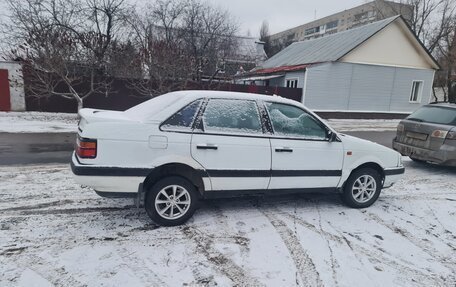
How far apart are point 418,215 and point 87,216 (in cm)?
476

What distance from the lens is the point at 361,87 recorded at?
20.7 meters

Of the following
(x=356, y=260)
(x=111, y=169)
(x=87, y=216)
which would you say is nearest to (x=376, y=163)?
(x=356, y=260)

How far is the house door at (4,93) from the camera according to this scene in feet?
48.0

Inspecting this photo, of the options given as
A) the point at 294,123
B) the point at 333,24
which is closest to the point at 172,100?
the point at 294,123

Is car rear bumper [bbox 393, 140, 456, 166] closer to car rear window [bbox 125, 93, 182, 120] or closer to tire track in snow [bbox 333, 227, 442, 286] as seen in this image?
tire track in snow [bbox 333, 227, 442, 286]

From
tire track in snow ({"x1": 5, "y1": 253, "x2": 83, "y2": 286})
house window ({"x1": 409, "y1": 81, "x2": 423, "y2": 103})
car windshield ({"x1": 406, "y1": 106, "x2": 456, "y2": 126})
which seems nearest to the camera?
tire track in snow ({"x1": 5, "y1": 253, "x2": 83, "y2": 286})

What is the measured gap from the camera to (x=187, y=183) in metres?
3.88

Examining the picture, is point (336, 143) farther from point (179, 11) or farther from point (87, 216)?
point (179, 11)

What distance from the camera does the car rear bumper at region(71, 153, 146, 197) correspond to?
3.49 metres

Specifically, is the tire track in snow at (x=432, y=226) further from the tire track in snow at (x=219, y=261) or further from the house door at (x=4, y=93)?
the house door at (x=4, y=93)

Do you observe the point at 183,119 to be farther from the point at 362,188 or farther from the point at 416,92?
the point at 416,92

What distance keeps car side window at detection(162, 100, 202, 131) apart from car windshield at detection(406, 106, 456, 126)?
6.03 m

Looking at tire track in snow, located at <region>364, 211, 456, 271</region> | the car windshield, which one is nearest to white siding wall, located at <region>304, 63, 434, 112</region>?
the car windshield

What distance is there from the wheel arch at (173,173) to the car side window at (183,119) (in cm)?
46
